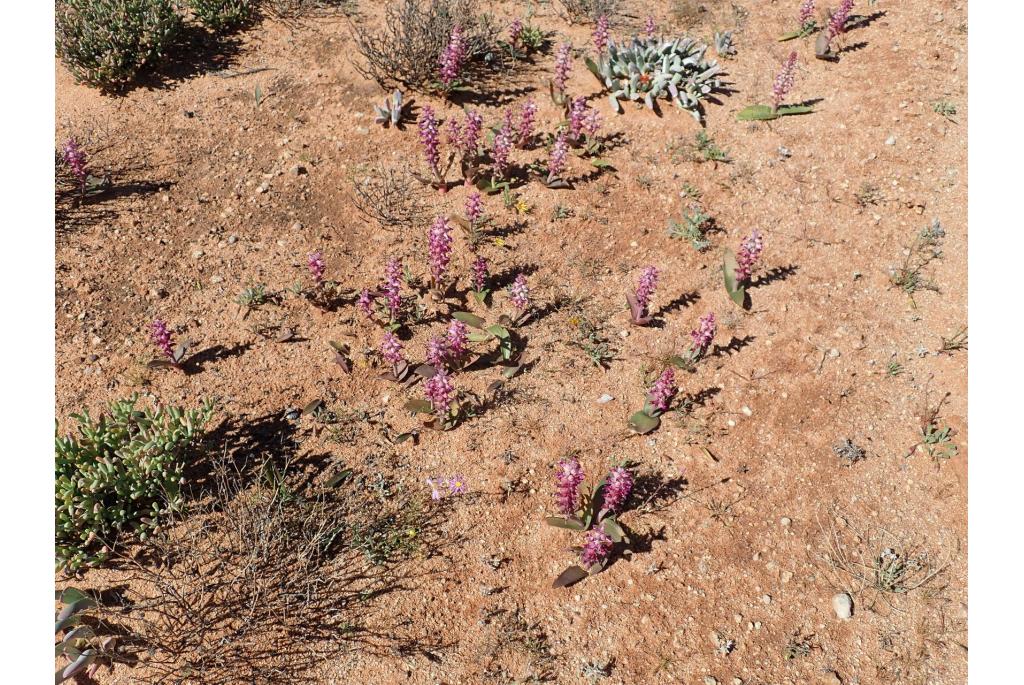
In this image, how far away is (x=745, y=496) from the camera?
5086mm

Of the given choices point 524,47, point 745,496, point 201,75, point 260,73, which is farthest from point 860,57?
point 201,75

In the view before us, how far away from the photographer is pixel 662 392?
17.4 ft

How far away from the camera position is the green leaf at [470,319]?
599 cm

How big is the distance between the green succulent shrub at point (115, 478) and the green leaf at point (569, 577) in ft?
9.28

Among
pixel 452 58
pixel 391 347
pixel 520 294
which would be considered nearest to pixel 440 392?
pixel 391 347

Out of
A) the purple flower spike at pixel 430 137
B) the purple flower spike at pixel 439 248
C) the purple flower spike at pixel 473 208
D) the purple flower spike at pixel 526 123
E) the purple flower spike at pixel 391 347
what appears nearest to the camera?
the purple flower spike at pixel 391 347

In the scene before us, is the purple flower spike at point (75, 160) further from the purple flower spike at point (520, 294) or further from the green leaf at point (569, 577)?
the green leaf at point (569, 577)

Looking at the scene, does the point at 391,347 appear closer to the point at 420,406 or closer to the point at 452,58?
the point at 420,406

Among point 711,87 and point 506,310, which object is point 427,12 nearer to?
point 711,87

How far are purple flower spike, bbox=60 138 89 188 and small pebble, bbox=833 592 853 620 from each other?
8.08 m

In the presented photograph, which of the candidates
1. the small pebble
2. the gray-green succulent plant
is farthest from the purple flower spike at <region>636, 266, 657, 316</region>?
the gray-green succulent plant

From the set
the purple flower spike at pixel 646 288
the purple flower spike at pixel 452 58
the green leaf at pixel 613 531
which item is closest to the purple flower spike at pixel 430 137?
the purple flower spike at pixel 452 58

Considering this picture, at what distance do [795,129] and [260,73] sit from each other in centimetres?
701

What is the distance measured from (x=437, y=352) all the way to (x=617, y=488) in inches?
75.4
